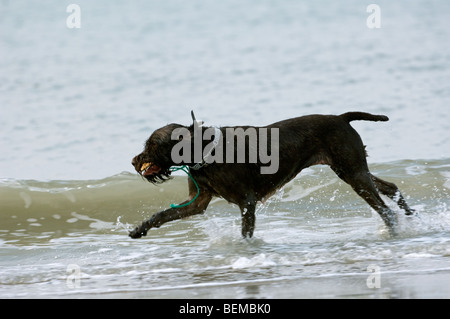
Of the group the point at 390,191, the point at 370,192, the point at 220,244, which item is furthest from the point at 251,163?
the point at 390,191

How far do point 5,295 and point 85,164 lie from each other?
19.8 ft

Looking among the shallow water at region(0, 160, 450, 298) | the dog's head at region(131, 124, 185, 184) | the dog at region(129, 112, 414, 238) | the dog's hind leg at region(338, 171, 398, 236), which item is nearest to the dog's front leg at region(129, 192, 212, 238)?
the dog at region(129, 112, 414, 238)

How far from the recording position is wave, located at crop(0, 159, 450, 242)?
387 inches

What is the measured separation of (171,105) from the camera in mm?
14398

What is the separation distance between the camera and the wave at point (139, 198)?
387 inches

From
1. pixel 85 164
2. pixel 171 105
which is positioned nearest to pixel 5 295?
pixel 85 164

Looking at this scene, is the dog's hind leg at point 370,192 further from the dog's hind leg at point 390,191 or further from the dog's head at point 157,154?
the dog's head at point 157,154

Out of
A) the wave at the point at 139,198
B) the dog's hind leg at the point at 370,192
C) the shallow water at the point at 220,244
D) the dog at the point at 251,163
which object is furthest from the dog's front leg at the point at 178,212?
the wave at the point at 139,198

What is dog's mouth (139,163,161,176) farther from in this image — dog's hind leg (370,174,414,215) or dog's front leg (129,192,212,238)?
dog's hind leg (370,174,414,215)

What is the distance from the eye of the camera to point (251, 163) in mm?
7328

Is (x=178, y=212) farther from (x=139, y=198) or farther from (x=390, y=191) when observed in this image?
(x=139, y=198)

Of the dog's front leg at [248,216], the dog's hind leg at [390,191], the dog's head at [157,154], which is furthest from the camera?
the dog's hind leg at [390,191]

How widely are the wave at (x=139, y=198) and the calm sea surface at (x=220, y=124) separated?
3 cm
